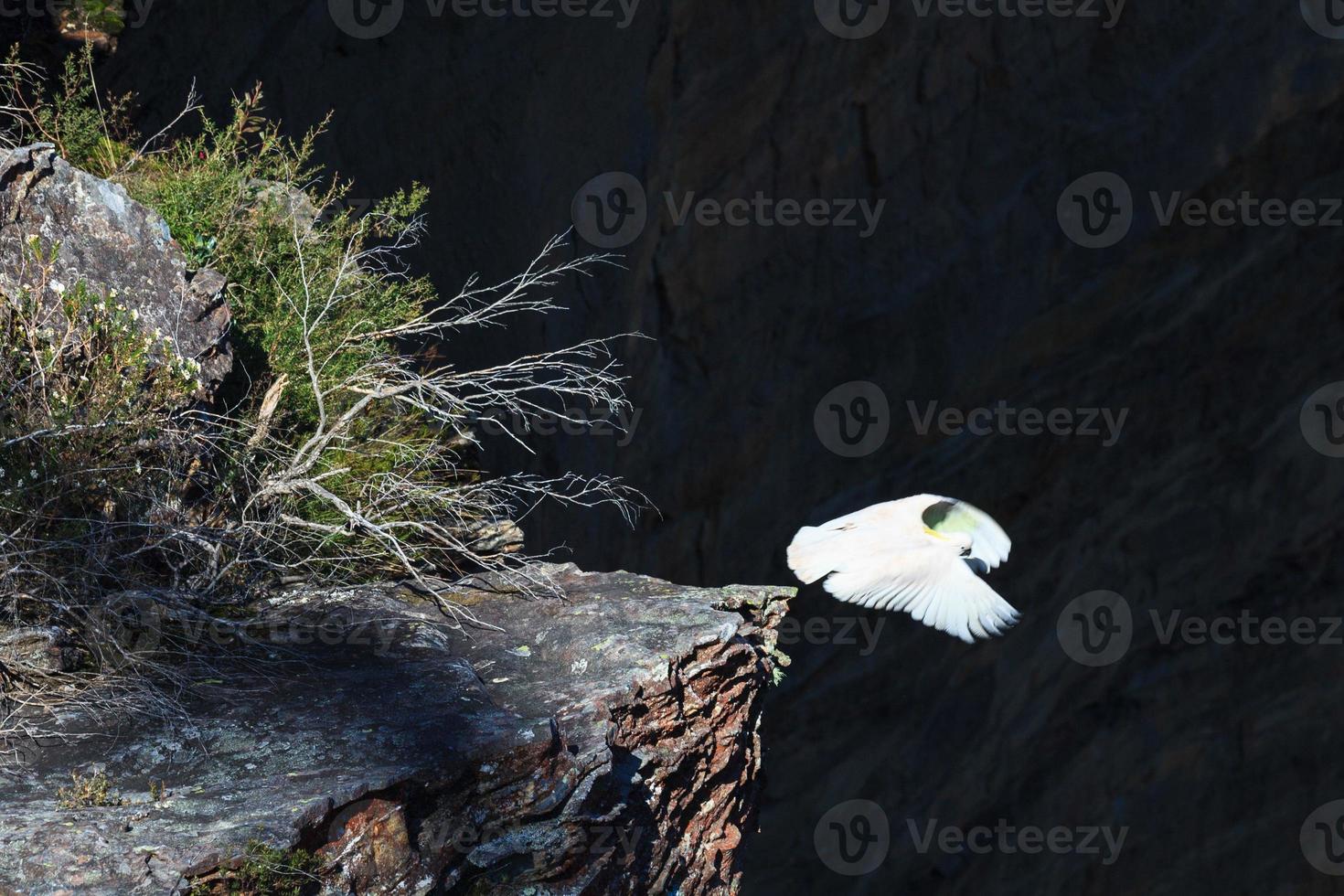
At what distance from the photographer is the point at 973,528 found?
402 centimetres

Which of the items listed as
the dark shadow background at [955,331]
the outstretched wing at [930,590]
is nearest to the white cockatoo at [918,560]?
the outstretched wing at [930,590]

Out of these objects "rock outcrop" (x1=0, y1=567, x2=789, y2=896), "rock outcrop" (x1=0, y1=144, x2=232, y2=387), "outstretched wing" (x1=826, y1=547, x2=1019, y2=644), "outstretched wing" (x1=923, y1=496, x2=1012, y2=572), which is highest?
"outstretched wing" (x1=923, y1=496, x2=1012, y2=572)

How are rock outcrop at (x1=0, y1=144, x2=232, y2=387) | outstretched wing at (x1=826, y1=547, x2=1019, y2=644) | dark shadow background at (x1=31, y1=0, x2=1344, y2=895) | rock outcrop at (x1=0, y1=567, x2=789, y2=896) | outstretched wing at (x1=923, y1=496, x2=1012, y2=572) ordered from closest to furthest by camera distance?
rock outcrop at (x1=0, y1=567, x2=789, y2=896), outstretched wing at (x1=826, y1=547, x2=1019, y2=644), outstretched wing at (x1=923, y1=496, x2=1012, y2=572), rock outcrop at (x1=0, y1=144, x2=232, y2=387), dark shadow background at (x1=31, y1=0, x2=1344, y2=895)

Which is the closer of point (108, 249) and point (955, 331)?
point (108, 249)

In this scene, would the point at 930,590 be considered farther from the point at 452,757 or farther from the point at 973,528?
the point at 452,757

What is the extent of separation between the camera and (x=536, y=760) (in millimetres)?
3428

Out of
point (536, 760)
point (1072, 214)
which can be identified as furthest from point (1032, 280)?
point (536, 760)

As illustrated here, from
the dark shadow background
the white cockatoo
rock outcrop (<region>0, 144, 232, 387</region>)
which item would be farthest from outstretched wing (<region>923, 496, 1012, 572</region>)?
the dark shadow background

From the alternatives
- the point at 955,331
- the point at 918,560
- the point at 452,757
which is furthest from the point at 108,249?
the point at 955,331

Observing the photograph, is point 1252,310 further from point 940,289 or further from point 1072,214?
point 940,289

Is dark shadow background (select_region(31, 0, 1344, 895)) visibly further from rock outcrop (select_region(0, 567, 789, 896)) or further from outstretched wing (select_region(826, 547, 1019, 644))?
outstretched wing (select_region(826, 547, 1019, 644))

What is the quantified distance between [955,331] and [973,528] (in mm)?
5124

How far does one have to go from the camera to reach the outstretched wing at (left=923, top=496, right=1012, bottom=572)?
3.96 m

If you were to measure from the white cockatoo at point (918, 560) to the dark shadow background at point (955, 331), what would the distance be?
340 centimetres
